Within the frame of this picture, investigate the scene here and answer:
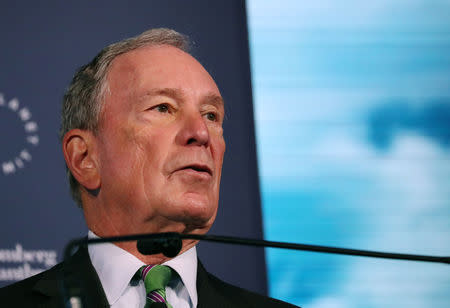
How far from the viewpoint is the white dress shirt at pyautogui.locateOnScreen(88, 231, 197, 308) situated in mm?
1446

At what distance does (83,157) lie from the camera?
1628mm

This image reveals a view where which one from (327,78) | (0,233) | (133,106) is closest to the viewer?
(133,106)

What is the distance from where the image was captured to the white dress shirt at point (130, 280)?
4.75 feet

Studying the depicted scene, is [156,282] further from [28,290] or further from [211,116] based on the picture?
[211,116]

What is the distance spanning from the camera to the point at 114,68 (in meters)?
1.64

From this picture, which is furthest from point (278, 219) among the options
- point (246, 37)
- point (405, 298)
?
point (246, 37)

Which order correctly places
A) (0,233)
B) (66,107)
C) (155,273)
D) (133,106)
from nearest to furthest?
(155,273)
(133,106)
(66,107)
(0,233)

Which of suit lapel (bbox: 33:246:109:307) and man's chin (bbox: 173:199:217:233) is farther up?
man's chin (bbox: 173:199:217:233)

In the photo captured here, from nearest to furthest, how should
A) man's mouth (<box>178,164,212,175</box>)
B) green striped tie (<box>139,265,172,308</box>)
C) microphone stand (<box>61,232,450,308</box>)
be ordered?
microphone stand (<box>61,232,450,308</box>) → green striped tie (<box>139,265,172,308</box>) → man's mouth (<box>178,164,212,175</box>)

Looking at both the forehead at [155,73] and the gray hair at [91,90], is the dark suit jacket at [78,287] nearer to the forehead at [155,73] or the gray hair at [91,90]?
the gray hair at [91,90]

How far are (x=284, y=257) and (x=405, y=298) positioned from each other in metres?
0.43

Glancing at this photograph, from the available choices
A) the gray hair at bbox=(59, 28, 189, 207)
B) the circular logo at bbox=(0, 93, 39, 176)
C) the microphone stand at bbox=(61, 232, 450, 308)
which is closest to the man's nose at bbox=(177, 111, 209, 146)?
the gray hair at bbox=(59, 28, 189, 207)

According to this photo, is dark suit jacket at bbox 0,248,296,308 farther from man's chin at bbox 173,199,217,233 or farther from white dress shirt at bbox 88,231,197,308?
man's chin at bbox 173,199,217,233

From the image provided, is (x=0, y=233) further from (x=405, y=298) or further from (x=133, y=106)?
(x=405, y=298)
